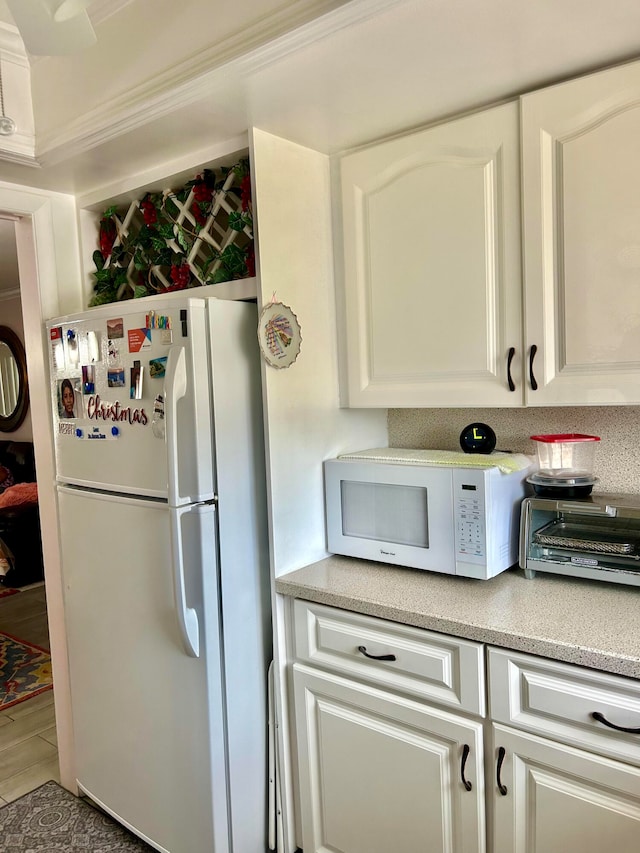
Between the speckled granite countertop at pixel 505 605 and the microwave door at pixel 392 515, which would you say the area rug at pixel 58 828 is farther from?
the microwave door at pixel 392 515

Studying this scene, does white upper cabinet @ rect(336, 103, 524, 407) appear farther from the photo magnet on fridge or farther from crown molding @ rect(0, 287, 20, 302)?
crown molding @ rect(0, 287, 20, 302)

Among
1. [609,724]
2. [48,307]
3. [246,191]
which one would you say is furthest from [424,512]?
[48,307]

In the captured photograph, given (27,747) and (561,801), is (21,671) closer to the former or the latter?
(27,747)

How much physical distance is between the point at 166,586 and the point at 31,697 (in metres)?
1.79

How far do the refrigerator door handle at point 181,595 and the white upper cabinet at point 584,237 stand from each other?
3.19 ft

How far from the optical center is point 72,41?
3.58ft

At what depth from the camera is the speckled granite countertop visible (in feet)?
4.26

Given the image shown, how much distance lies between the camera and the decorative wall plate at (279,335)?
1.77 m

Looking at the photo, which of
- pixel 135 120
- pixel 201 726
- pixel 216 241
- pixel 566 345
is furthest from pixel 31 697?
pixel 566 345

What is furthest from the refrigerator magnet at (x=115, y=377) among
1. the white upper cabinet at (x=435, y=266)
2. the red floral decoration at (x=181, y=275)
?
the white upper cabinet at (x=435, y=266)

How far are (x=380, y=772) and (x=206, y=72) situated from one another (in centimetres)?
174

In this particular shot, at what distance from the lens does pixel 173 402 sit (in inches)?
66.5

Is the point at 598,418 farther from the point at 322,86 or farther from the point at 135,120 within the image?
the point at 135,120

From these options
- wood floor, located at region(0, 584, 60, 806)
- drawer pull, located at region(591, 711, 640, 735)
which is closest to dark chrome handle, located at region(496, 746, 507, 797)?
drawer pull, located at region(591, 711, 640, 735)
